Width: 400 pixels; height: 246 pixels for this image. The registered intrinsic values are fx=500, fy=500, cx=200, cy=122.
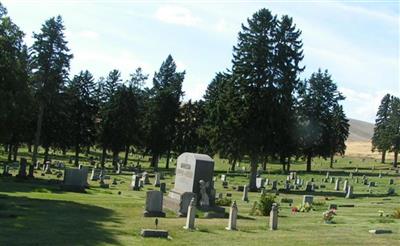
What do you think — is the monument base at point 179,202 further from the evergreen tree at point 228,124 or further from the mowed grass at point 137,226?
the evergreen tree at point 228,124

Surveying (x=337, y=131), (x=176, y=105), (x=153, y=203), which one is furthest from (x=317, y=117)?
(x=153, y=203)

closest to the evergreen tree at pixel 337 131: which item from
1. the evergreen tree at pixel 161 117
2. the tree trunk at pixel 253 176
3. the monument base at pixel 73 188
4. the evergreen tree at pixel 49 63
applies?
the evergreen tree at pixel 161 117

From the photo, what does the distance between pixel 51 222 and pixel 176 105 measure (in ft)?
180

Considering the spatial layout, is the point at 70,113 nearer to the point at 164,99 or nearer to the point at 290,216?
the point at 164,99

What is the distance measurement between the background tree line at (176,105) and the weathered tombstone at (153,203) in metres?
12.1

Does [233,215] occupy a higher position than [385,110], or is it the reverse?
[385,110]

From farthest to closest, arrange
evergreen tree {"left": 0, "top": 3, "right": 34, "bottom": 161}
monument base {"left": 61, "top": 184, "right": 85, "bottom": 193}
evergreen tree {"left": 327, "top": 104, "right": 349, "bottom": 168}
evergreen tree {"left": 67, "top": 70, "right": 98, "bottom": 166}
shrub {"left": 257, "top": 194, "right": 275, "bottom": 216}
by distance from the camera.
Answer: evergreen tree {"left": 327, "top": 104, "right": 349, "bottom": 168} < evergreen tree {"left": 67, "top": 70, "right": 98, "bottom": 166} < monument base {"left": 61, "top": 184, "right": 85, "bottom": 193} < evergreen tree {"left": 0, "top": 3, "right": 34, "bottom": 161} < shrub {"left": 257, "top": 194, "right": 275, "bottom": 216}

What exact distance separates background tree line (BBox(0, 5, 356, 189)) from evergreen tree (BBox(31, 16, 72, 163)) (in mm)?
96

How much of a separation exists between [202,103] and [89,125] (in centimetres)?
1746

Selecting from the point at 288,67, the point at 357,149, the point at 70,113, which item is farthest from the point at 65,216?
the point at 357,149

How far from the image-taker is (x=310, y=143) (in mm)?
70938

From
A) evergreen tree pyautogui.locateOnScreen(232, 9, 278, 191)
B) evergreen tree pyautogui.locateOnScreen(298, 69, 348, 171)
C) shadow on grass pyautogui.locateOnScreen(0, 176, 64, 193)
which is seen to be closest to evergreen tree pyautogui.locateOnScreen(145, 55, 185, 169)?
evergreen tree pyautogui.locateOnScreen(298, 69, 348, 171)

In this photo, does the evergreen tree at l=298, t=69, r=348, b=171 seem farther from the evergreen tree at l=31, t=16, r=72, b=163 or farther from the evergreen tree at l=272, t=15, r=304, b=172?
the evergreen tree at l=31, t=16, r=72, b=163

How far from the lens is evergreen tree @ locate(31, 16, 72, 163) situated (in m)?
46.8
